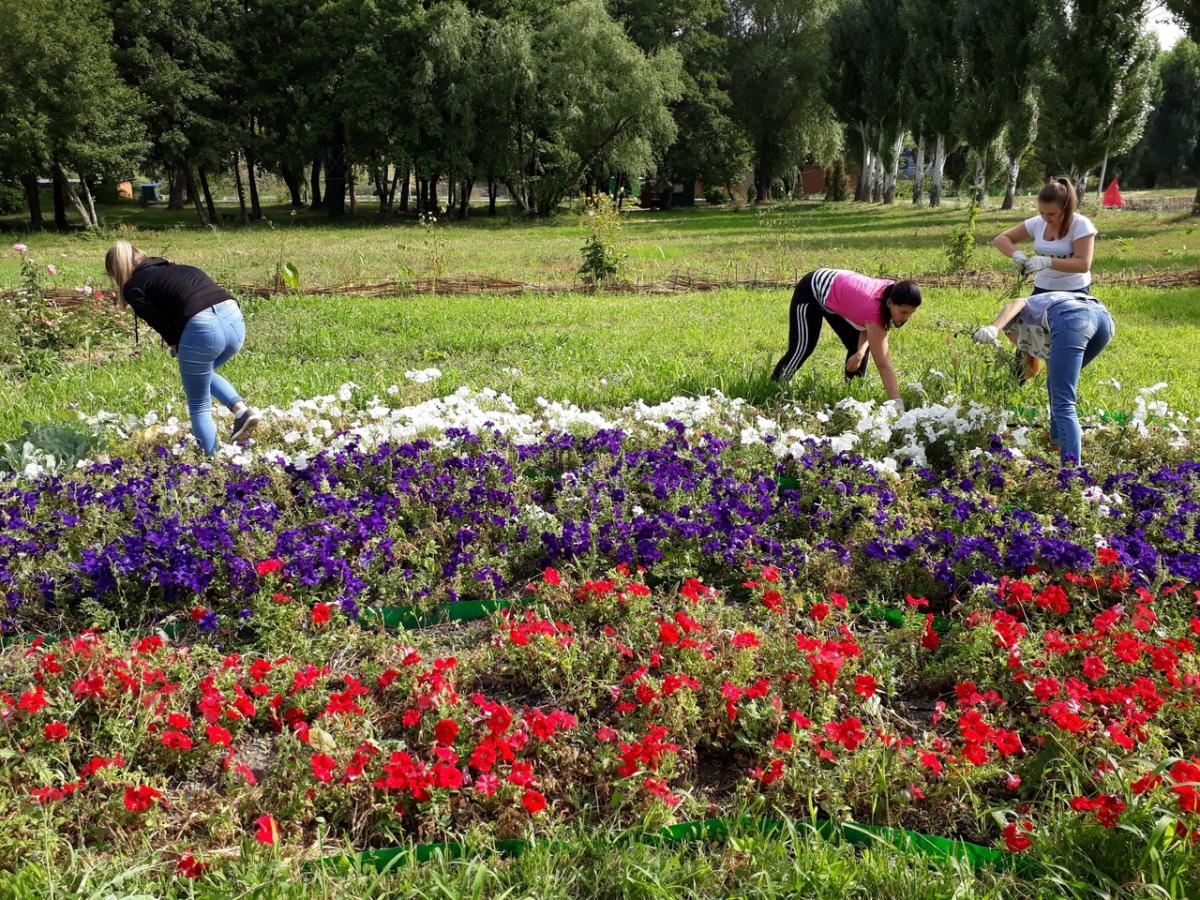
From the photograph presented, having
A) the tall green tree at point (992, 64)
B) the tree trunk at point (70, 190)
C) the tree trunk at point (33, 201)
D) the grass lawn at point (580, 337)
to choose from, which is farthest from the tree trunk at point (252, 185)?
the tall green tree at point (992, 64)

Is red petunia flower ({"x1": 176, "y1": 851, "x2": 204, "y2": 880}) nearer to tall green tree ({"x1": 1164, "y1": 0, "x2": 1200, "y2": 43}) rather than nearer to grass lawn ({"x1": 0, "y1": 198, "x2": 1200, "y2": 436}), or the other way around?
grass lawn ({"x1": 0, "y1": 198, "x2": 1200, "y2": 436})

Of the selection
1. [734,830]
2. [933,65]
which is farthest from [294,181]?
[734,830]

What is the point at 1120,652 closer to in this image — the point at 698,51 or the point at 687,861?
the point at 687,861

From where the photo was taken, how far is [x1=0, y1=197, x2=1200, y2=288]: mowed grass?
14102mm

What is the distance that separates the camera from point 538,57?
32375 mm

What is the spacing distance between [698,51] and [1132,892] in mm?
43292

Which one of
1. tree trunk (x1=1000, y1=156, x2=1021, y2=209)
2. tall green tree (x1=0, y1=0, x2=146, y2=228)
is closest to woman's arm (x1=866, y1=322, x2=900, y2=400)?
tree trunk (x1=1000, y1=156, x2=1021, y2=209)

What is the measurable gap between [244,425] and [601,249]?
769 centimetres

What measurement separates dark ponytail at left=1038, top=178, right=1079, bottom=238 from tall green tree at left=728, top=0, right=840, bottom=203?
36475 millimetres

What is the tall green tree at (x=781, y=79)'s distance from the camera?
39406 mm

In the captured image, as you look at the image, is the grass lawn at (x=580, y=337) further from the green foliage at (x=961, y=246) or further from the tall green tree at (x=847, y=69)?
the tall green tree at (x=847, y=69)

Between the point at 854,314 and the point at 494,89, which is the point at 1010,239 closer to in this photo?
the point at 854,314

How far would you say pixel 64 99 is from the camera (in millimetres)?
25500

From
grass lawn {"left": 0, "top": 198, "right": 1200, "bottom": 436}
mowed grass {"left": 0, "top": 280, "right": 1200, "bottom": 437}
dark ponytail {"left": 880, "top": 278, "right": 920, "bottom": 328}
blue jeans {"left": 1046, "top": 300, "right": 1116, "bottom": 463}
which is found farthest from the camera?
grass lawn {"left": 0, "top": 198, "right": 1200, "bottom": 436}
